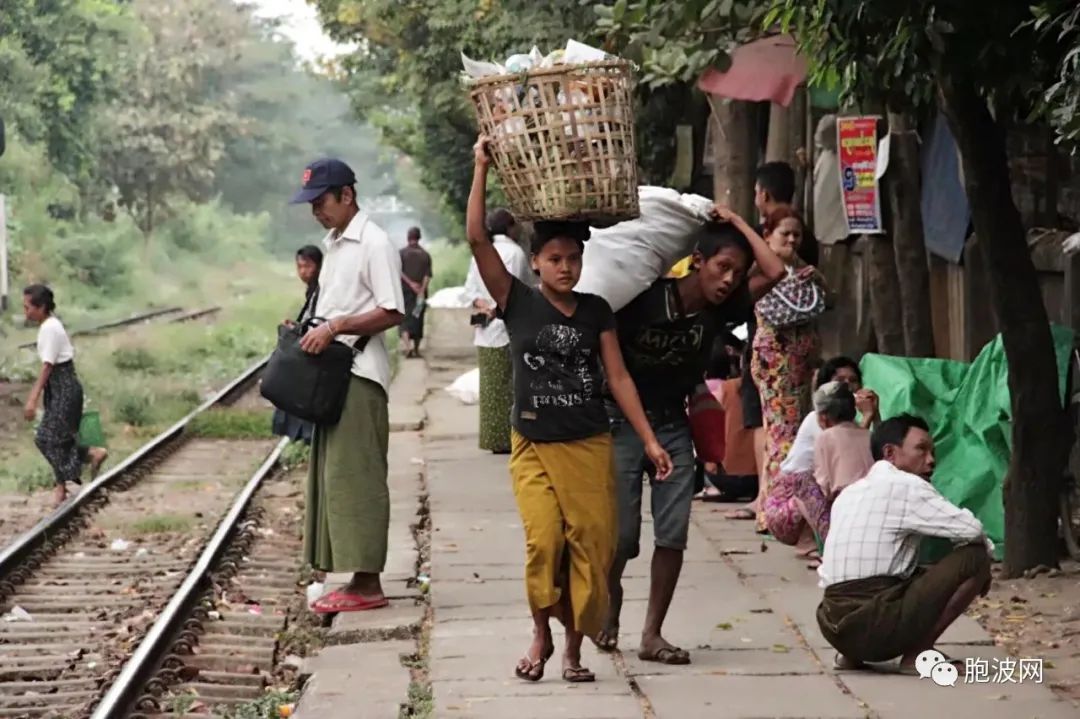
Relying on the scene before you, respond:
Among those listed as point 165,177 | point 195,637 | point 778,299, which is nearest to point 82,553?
point 195,637

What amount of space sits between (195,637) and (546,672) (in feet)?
8.31

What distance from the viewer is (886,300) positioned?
1141cm

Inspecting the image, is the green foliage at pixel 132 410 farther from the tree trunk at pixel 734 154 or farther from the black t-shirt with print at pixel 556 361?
the black t-shirt with print at pixel 556 361

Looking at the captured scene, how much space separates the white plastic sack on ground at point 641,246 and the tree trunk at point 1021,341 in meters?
2.11

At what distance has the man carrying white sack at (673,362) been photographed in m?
7.07

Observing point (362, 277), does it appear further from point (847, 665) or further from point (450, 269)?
point (450, 269)

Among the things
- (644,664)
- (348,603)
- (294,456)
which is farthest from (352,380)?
(294,456)

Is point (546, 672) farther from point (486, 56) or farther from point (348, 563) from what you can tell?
point (486, 56)

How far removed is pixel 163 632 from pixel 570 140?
3616mm

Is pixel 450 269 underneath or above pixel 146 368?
underneath

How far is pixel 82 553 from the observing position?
11766mm

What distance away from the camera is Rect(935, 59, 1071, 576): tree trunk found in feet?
28.6

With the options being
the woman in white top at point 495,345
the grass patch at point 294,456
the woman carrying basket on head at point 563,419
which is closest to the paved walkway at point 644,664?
the woman carrying basket on head at point 563,419

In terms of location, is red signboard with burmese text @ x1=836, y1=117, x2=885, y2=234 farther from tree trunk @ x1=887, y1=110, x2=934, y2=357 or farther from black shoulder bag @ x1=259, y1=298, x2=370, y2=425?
black shoulder bag @ x1=259, y1=298, x2=370, y2=425
